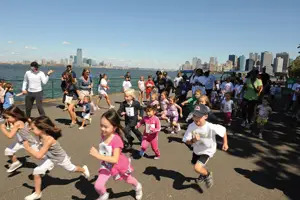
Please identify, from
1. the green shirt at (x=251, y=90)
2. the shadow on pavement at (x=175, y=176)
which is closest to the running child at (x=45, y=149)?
the shadow on pavement at (x=175, y=176)

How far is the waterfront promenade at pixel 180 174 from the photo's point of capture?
12.5 feet

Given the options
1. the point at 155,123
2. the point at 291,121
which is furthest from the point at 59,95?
the point at 291,121

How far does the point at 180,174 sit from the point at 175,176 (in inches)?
5.4

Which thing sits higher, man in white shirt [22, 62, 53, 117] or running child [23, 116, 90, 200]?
man in white shirt [22, 62, 53, 117]

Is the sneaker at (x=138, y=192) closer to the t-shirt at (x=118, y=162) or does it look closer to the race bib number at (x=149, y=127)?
the t-shirt at (x=118, y=162)

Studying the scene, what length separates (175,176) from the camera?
4469mm

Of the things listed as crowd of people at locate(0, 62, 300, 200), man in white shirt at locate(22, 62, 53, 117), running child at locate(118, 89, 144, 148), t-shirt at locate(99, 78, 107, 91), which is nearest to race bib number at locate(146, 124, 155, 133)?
crowd of people at locate(0, 62, 300, 200)

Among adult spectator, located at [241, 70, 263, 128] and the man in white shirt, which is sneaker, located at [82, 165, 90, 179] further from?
adult spectator, located at [241, 70, 263, 128]

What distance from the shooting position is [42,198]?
141 inches

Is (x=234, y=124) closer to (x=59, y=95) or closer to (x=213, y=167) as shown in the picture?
(x=213, y=167)

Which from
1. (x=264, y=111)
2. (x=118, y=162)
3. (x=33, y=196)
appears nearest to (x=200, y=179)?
(x=118, y=162)

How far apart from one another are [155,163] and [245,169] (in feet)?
6.17

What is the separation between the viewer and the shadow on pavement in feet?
13.4

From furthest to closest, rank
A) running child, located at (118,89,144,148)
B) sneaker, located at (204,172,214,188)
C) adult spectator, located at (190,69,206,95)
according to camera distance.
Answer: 1. adult spectator, located at (190,69,206,95)
2. running child, located at (118,89,144,148)
3. sneaker, located at (204,172,214,188)
